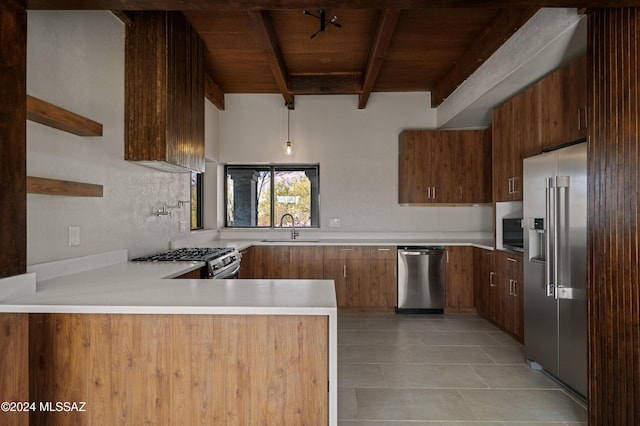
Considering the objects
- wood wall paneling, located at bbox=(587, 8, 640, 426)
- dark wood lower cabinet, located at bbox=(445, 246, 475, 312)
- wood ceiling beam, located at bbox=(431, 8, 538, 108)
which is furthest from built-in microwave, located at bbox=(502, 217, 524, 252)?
wood wall paneling, located at bbox=(587, 8, 640, 426)

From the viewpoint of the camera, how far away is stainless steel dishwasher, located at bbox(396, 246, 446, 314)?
16.1 ft

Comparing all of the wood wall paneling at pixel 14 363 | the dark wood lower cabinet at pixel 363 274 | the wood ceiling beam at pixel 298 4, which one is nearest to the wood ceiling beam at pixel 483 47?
the wood ceiling beam at pixel 298 4

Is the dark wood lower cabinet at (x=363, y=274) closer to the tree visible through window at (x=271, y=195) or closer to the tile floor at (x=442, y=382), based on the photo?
the tile floor at (x=442, y=382)

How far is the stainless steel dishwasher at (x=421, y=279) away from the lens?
193 inches

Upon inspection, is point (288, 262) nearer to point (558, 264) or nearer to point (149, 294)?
point (558, 264)

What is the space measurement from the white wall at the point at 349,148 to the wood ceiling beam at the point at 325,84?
0.57 metres

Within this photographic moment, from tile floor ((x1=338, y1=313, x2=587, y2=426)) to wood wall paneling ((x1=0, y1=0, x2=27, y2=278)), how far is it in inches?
76.3

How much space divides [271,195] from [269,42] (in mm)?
2545

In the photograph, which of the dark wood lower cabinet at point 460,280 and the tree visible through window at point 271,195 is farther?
the tree visible through window at point 271,195

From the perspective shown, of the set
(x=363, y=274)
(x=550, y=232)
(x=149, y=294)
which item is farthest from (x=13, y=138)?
(x=363, y=274)

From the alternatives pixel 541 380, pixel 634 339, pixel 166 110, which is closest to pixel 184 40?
pixel 166 110

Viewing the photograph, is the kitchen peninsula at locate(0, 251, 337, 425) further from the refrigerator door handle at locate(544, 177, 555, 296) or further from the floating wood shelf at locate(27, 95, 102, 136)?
the refrigerator door handle at locate(544, 177, 555, 296)

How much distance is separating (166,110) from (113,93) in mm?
371

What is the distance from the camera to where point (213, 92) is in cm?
513
